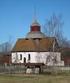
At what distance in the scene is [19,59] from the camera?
94.4 m

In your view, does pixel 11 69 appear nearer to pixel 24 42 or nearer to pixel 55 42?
pixel 55 42

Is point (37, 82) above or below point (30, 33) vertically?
below

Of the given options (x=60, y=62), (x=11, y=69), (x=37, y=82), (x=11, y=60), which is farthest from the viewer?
(x=11, y=60)

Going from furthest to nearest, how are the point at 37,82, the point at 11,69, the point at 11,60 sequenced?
the point at 11,60
the point at 11,69
the point at 37,82

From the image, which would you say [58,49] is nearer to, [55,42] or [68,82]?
[55,42]

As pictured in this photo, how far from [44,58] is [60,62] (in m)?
4.82

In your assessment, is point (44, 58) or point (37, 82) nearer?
point (37, 82)

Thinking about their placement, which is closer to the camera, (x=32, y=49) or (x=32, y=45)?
(x=32, y=49)

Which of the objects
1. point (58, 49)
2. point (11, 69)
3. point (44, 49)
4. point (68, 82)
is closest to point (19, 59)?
point (44, 49)

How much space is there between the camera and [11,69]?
6550 centimetres

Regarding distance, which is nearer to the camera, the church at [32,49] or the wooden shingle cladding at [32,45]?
the church at [32,49]

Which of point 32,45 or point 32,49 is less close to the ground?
point 32,45

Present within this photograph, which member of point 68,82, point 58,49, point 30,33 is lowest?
point 68,82

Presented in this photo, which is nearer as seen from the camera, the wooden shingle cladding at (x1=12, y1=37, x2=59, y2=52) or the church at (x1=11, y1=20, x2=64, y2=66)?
the church at (x1=11, y1=20, x2=64, y2=66)
